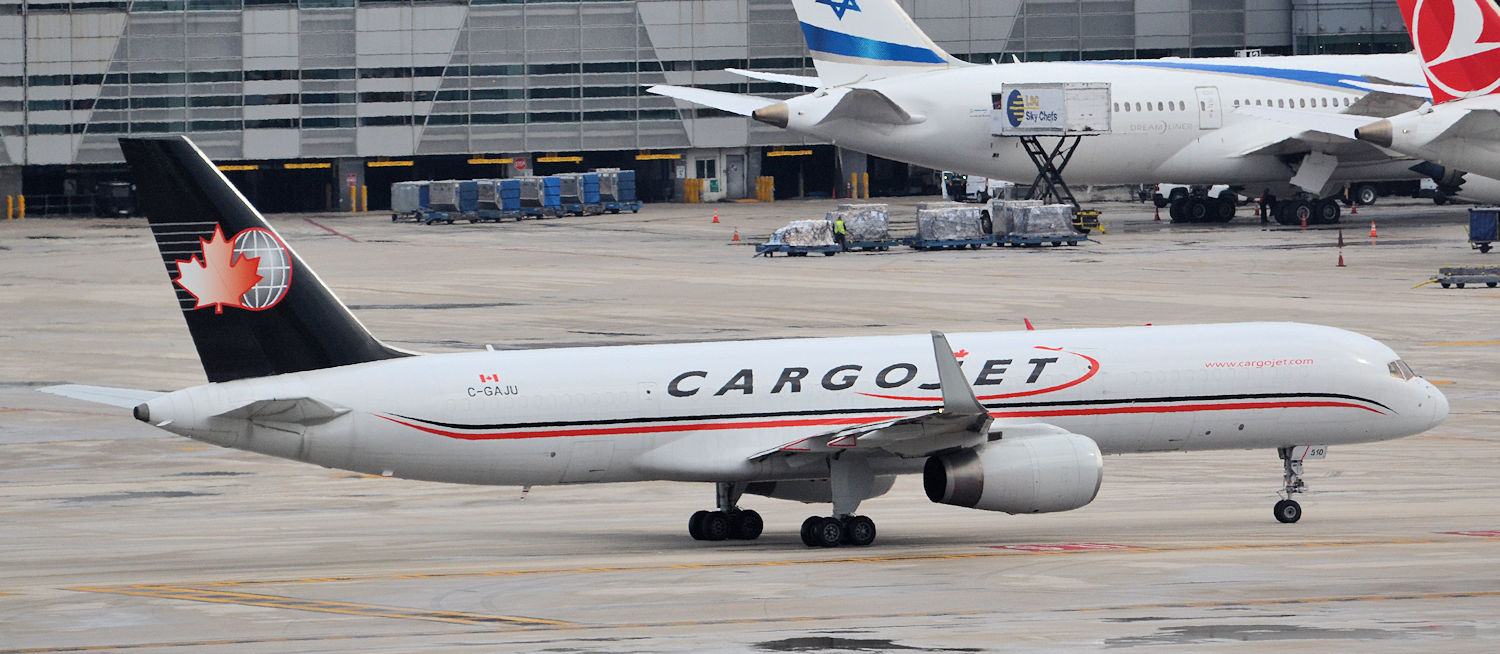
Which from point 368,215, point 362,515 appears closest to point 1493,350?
point 362,515

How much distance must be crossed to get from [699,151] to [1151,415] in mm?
96810

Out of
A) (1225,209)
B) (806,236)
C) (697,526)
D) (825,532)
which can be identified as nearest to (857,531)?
(825,532)

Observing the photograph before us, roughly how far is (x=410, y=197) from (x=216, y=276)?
7979 centimetres

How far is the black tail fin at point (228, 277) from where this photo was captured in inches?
1013

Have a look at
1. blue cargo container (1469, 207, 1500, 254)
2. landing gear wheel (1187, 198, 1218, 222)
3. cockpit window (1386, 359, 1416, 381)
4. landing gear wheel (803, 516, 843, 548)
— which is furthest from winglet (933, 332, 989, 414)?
landing gear wheel (1187, 198, 1218, 222)

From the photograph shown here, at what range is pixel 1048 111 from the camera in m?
78.3

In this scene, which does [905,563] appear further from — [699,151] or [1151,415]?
[699,151]

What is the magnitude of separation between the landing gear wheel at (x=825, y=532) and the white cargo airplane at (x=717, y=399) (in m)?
0.02

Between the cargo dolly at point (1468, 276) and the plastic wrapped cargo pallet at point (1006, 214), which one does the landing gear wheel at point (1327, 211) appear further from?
the cargo dolly at point (1468, 276)

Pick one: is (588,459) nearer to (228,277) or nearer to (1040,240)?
(228,277)

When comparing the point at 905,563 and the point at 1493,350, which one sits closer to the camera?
the point at 905,563

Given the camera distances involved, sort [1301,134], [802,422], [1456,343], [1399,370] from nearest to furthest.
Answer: [802,422]
[1399,370]
[1456,343]
[1301,134]

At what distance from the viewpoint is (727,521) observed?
28.0 meters

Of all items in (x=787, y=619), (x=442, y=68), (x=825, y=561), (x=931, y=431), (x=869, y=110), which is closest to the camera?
(x=787, y=619)
